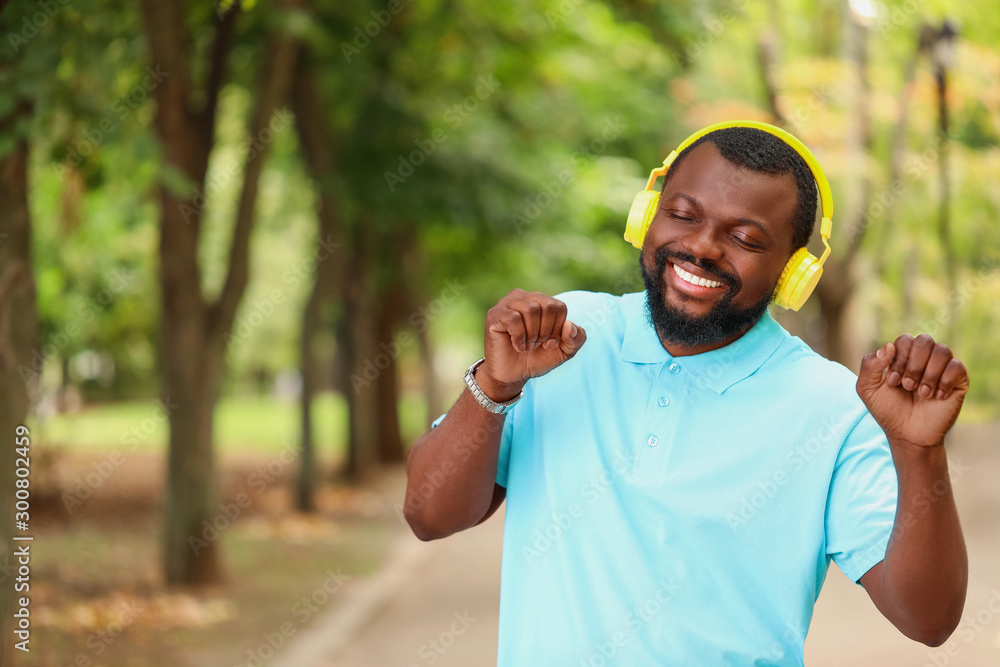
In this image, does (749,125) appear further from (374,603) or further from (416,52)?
(416,52)

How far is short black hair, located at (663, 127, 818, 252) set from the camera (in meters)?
2.27

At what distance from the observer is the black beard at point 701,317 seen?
226 cm

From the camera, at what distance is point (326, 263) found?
45.1ft

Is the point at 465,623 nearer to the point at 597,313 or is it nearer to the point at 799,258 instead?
the point at 597,313

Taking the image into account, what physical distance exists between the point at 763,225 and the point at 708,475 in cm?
56

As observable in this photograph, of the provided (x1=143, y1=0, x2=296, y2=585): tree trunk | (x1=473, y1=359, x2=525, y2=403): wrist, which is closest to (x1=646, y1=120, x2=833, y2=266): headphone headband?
(x1=473, y1=359, x2=525, y2=403): wrist

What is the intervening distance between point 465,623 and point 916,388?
23.9 ft

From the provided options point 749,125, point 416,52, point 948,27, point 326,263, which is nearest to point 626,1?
point 416,52

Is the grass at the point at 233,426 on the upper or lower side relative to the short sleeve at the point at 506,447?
lower

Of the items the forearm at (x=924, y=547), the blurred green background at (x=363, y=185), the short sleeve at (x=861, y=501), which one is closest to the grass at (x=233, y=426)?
the blurred green background at (x=363, y=185)

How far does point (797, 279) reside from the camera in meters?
2.34

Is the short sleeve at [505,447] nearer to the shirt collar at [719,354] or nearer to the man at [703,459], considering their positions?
the man at [703,459]

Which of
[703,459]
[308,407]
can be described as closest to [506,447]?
[703,459]

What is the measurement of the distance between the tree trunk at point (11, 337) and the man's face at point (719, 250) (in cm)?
393
